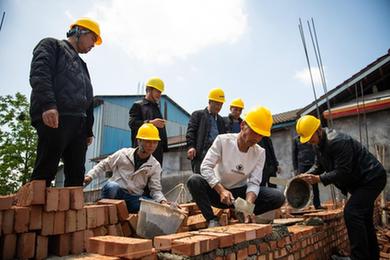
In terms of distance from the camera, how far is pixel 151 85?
4184mm

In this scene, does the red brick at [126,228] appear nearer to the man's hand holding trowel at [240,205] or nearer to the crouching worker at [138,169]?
the crouching worker at [138,169]

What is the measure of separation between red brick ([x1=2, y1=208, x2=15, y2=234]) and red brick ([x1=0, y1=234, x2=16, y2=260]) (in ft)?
0.10

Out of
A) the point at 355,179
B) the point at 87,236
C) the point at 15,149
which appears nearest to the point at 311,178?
the point at 355,179

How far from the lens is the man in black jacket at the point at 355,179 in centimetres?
307

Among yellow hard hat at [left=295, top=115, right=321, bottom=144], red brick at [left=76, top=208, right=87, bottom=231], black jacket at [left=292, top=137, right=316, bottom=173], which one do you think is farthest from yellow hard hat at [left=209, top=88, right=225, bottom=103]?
red brick at [left=76, top=208, right=87, bottom=231]

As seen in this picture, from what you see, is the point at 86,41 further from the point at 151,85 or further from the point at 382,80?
the point at 382,80

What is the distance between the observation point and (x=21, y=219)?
1.85 metres

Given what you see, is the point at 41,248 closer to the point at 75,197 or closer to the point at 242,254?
the point at 75,197

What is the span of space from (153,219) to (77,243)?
1.88ft

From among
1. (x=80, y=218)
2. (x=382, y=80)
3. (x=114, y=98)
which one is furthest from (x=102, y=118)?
(x=80, y=218)

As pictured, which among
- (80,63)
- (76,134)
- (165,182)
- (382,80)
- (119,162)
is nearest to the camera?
(76,134)

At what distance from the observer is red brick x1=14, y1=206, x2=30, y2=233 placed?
72.1 inches

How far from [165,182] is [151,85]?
28.0 feet

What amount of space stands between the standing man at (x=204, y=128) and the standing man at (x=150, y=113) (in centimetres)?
42
